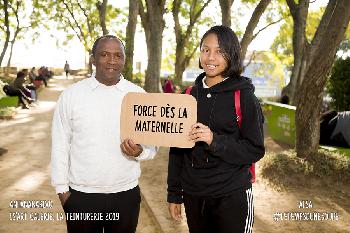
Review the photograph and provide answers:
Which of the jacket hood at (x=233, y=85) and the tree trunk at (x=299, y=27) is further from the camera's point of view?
the tree trunk at (x=299, y=27)

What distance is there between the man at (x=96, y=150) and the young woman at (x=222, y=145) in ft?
1.59

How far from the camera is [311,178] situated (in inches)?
296

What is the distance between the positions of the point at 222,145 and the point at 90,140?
0.96 meters

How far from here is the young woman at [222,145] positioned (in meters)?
2.59

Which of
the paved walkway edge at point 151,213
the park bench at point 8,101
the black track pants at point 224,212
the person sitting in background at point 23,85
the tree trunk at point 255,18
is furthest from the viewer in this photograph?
the person sitting in background at point 23,85

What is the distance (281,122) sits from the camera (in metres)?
12.2

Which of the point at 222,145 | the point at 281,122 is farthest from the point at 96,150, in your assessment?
the point at 281,122

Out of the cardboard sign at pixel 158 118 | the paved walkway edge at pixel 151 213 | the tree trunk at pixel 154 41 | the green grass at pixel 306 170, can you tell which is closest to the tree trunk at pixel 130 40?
the tree trunk at pixel 154 41

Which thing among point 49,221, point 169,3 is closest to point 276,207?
point 49,221

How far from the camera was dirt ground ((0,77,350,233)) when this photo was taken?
5395 millimetres

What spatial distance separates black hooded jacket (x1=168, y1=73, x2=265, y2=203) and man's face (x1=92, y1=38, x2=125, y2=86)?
0.60 metres

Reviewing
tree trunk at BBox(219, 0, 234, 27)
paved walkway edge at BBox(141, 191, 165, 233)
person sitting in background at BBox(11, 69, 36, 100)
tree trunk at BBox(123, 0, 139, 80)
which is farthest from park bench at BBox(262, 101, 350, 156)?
person sitting in background at BBox(11, 69, 36, 100)

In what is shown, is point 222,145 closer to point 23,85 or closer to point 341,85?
point 341,85

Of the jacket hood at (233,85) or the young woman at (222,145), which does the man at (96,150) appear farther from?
the jacket hood at (233,85)
